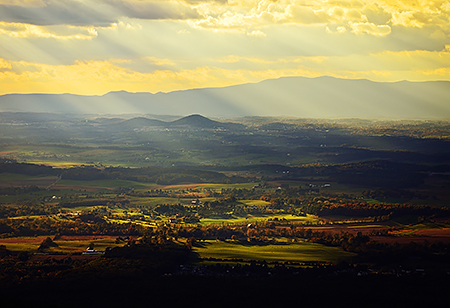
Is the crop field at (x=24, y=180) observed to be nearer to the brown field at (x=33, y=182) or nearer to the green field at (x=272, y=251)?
the brown field at (x=33, y=182)

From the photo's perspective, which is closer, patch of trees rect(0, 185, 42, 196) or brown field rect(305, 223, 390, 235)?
brown field rect(305, 223, 390, 235)

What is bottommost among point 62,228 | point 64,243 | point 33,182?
point 64,243

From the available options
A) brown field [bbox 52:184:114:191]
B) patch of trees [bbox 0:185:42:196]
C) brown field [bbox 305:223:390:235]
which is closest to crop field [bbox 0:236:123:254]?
brown field [bbox 305:223:390:235]

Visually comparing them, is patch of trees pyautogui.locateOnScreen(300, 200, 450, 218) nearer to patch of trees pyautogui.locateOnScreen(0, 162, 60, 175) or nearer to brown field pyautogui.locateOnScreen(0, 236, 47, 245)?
brown field pyautogui.locateOnScreen(0, 236, 47, 245)

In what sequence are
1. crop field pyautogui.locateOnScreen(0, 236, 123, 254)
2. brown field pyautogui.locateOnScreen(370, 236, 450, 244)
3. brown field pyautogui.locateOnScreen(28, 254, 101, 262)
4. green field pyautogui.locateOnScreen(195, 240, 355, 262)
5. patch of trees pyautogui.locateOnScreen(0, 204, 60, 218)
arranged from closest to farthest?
brown field pyautogui.locateOnScreen(28, 254, 101, 262)
green field pyautogui.locateOnScreen(195, 240, 355, 262)
crop field pyautogui.locateOnScreen(0, 236, 123, 254)
brown field pyautogui.locateOnScreen(370, 236, 450, 244)
patch of trees pyautogui.locateOnScreen(0, 204, 60, 218)

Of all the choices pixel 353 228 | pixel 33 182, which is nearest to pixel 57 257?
pixel 353 228

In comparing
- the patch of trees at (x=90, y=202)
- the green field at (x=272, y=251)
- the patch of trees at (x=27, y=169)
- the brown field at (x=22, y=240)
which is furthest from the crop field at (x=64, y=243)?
the patch of trees at (x=27, y=169)

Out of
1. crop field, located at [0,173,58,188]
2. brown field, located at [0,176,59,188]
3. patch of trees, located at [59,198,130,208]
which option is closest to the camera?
Result: patch of trees, located at [59,198,130,208]

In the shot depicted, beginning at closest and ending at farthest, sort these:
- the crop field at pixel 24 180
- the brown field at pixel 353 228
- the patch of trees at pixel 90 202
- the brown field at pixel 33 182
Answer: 1. the brown field at pixel 353 228
2. the patch of trees at pixel 90 202
3. the brown field at pixel 33 182
4. the crop field at pixel 24 180

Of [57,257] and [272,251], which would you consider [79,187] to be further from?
[272,251]

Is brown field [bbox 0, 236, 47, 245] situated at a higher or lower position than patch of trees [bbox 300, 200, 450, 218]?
lower
